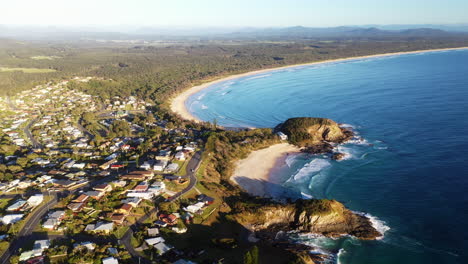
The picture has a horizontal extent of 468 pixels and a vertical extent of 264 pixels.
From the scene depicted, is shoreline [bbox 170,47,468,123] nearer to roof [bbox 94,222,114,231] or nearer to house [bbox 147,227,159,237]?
roof [bbox 94,222,114,231]

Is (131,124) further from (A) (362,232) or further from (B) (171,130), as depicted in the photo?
(A) (362,232)

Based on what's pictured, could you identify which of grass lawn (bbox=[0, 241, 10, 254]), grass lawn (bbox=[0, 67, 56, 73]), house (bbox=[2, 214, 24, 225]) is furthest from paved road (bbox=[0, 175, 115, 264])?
grass lawn (bbox=[0, 67, 56, 73])

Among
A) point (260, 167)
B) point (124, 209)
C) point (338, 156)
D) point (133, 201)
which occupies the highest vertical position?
point (338, 156)

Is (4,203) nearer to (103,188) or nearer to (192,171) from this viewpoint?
(103,188)

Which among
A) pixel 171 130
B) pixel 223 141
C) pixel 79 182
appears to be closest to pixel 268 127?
pixel 223 141

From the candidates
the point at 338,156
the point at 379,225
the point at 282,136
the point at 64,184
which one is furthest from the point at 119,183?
the point at 338,156
